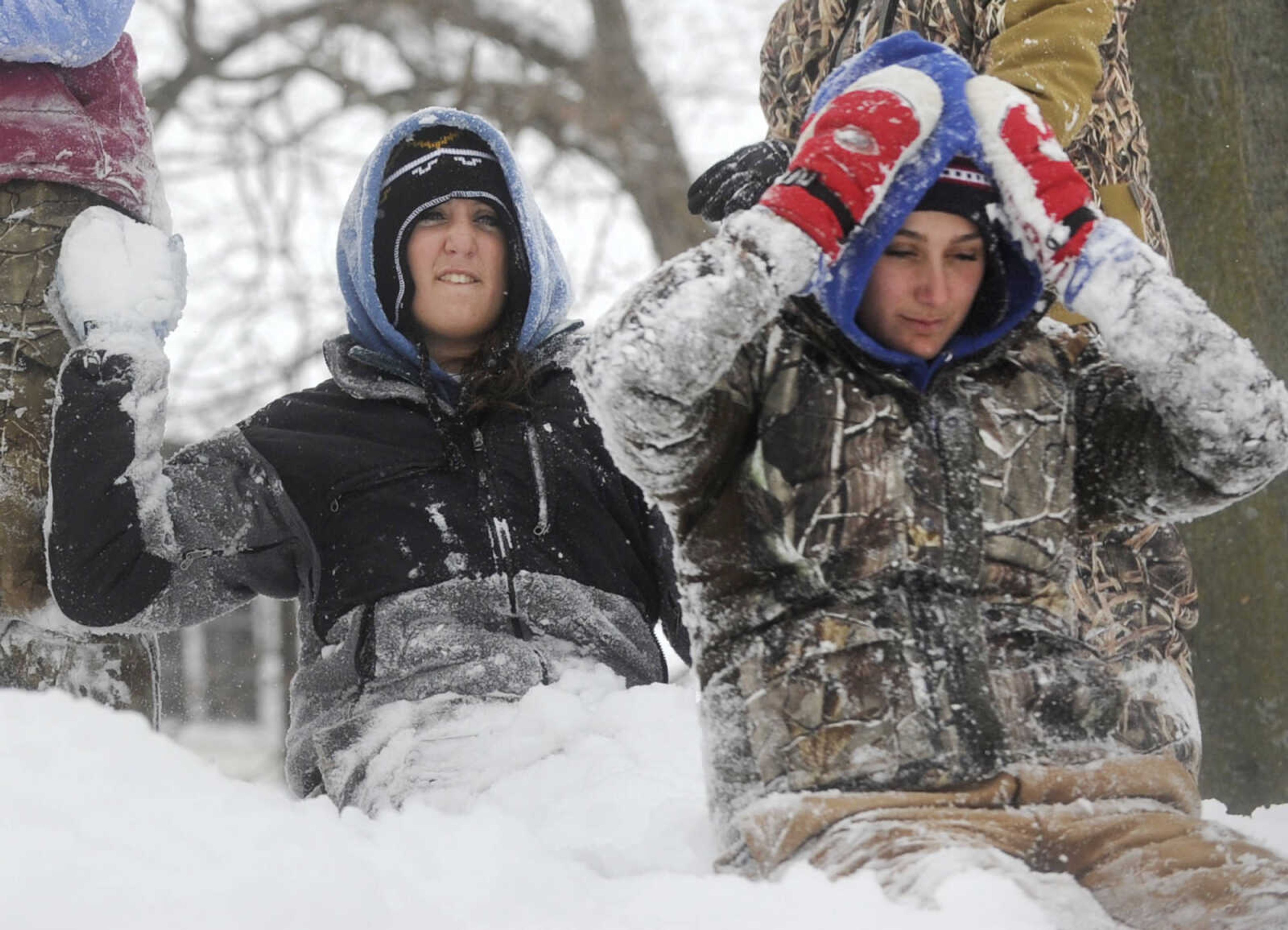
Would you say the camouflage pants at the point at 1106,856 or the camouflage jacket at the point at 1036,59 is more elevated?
the camouflage jacket at the point at 1036,59

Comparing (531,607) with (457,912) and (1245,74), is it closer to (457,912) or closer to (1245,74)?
(457,912)

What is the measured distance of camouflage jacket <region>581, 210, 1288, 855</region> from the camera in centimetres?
210

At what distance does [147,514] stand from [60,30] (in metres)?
0.89

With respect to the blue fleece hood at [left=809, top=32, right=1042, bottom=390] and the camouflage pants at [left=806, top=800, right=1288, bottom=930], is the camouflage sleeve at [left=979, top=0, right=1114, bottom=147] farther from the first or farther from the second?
the camouflage pants at [left=806, top=800, right=1288, bottom=930]

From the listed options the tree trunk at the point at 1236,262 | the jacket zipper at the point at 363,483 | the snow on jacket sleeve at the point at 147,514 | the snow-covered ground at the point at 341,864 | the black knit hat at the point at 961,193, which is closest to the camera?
the snow-covered ground at the point at 341,864

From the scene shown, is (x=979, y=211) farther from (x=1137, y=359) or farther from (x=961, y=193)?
(x=1137, y=359)

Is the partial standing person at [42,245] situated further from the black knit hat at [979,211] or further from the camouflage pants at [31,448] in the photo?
the black knit hat at [979,211]

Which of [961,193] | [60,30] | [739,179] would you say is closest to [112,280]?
[60,30]

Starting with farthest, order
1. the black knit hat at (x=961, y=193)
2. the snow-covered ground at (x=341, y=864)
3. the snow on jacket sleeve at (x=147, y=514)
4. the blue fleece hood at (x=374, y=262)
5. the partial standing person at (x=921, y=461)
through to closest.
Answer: the blue fleece hood at (x=374, y=262)
the snow on jacket sleeve at (x=147, y=514)
the black knit hat at (x=961, y=193)
the partial standing person at (x=921, y=461)
the snow-covered ground at (x=341, y=864)

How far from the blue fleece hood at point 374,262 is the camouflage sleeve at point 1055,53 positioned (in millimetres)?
936

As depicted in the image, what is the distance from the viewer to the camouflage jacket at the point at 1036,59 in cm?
277

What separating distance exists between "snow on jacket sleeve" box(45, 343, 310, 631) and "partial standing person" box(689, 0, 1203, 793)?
3.26 ft

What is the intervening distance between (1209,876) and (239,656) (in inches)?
390

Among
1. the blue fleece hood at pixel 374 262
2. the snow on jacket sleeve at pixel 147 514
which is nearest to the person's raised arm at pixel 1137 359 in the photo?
the blue fleece hood at pixel 374 262
